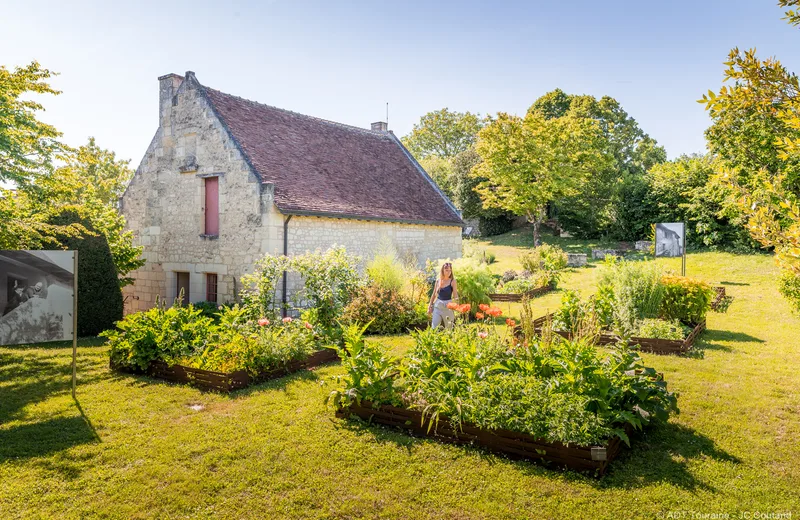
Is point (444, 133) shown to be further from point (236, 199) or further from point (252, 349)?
point (252, 349)

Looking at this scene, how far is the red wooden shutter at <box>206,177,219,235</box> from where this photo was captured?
14477mm

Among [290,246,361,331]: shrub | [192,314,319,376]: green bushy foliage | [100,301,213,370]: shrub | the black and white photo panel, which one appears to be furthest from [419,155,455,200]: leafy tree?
[100,301,213,370]: shrub

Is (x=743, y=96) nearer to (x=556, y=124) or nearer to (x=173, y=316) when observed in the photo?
(x=173, y=316)

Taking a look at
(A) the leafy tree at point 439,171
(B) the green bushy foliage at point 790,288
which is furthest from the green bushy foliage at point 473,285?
(A) the leafy tree at point 439,171

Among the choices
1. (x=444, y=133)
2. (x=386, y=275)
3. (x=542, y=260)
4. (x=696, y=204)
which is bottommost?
(x=386, y=275)

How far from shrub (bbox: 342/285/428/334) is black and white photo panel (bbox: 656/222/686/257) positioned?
9311mm

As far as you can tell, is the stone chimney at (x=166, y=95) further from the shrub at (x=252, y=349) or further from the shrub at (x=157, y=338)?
the shrub at (x=252, y=349)

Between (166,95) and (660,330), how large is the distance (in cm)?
1499

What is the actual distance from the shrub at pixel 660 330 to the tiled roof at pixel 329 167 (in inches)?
335

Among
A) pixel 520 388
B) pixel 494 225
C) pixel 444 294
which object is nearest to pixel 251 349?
pixel 444 294

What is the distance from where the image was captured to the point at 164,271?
1558cm

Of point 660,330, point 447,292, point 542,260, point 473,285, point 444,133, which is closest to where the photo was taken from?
point 660,330

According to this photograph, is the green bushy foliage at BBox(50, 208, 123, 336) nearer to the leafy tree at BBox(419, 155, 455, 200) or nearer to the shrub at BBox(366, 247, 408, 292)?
the shrub at BBox(366, 247, 408, 292)

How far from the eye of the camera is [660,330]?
952cm
